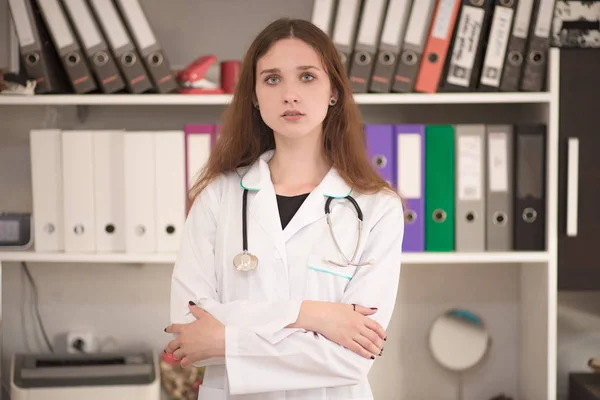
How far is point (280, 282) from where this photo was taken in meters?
1.42

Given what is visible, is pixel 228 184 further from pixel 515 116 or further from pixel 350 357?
pixel 515 116

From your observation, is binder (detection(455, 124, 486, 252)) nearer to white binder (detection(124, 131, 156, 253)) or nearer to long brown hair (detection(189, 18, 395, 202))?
long brown hair (detection(189, 18, 395, 202))

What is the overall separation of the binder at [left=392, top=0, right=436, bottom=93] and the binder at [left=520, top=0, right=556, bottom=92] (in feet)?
1.01

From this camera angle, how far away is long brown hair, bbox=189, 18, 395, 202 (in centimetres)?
145

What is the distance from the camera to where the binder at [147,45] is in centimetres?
218

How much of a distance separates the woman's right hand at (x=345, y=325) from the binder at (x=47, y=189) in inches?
45.2

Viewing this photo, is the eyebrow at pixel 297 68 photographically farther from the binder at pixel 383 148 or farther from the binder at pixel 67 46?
the binder at pixel 67 46

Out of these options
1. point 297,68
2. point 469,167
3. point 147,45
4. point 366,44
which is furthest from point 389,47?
point 297,68

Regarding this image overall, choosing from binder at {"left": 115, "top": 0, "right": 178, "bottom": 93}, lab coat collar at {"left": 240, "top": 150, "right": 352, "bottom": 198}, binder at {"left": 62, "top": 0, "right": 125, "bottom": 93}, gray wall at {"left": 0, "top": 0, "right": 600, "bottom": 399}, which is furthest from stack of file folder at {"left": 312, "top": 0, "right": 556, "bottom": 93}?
lab coat collar at {"left": 240, "top": 150, "right": 352, "bottom": 198}

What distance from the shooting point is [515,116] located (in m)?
2.52

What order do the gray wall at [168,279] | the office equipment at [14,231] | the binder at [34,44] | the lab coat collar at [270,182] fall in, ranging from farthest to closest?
the gray wall at [168,279] → the office equipment at [14,231] → the binder at [34,44] → the lab coat collar at [270,182]

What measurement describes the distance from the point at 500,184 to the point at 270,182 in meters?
0.99

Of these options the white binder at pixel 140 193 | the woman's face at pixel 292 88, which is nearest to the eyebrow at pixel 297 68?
the woman's face at pixel 292 88

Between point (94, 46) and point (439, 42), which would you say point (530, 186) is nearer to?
point (439, 42)
